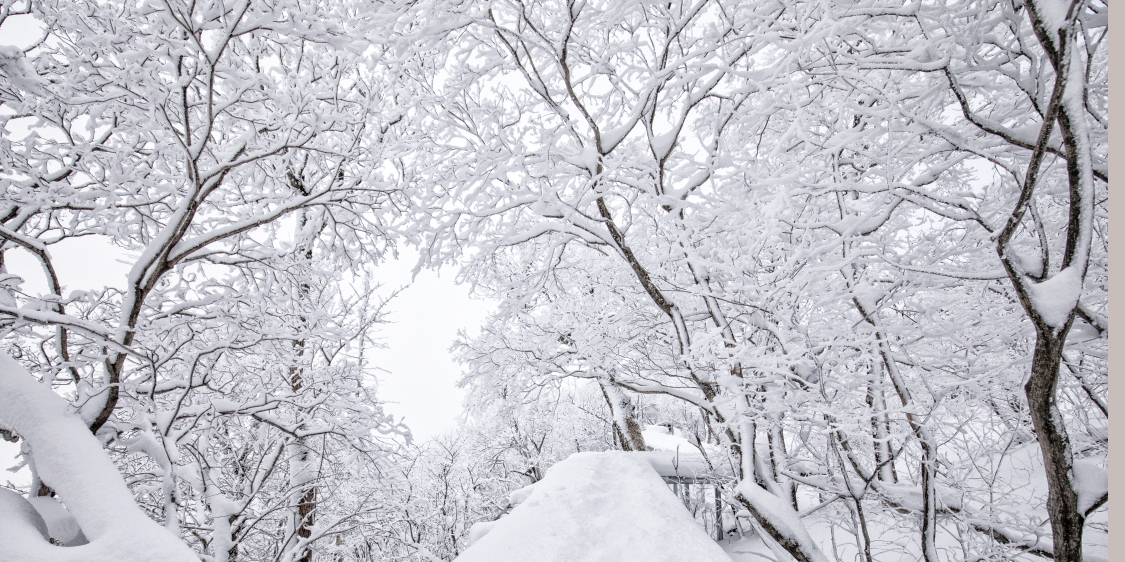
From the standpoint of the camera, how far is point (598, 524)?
320cm

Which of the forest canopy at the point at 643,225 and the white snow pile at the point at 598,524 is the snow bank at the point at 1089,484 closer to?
the forest canopy at the point at 643,225

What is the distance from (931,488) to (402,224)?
4712mm

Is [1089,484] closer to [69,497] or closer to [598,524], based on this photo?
[598,524]

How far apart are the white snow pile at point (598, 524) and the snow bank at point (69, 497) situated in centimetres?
165

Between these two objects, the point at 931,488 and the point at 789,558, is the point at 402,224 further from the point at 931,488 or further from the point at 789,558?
the point at 931,488

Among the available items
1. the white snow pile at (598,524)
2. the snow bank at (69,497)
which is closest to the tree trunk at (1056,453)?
the white snow pile at (598,524)

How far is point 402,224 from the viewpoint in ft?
14.3

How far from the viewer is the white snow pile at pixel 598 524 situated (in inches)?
111

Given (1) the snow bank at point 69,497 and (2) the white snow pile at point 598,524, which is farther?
(2) the white snow pile at point 598,524

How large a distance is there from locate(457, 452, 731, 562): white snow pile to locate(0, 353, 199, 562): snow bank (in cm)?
165

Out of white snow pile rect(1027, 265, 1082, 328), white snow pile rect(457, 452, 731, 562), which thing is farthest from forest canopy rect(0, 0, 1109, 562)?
white snow pile rect(457, 452, 731, 562)

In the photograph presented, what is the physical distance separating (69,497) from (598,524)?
2973 mm

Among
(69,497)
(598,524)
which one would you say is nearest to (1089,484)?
(598,524)

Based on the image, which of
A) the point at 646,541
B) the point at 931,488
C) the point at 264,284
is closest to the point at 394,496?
the point at 264,284
